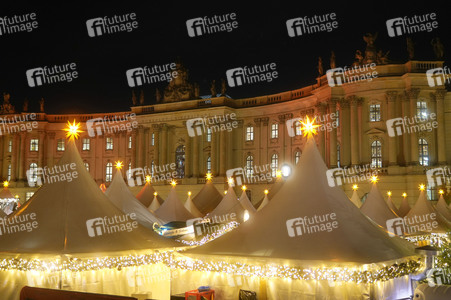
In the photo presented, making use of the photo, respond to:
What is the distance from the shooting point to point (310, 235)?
37.7 ft

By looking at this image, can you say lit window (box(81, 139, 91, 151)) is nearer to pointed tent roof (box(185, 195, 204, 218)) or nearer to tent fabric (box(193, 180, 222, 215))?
tent fabric (box(193, 180, 222, 215))

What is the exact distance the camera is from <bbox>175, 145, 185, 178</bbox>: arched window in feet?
188

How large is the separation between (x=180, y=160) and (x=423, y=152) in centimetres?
2604

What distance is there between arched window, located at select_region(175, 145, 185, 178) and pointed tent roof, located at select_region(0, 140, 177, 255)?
42087 millimetres

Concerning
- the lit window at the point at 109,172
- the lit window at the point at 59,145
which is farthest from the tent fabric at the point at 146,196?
the lit window at the point at 59,145

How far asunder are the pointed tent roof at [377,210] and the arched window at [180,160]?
1273 inches

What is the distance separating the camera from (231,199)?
3070 cm

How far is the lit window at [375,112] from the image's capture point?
42.2 m

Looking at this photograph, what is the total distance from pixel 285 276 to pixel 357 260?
158 centimetres

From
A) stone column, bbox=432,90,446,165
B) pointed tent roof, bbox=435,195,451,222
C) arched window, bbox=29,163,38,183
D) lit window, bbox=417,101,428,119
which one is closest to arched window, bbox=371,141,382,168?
lit window, bbox=417,101,428,119

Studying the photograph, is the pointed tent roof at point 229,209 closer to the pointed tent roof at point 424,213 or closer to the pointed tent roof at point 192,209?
the pointed tent roof at point 192,209

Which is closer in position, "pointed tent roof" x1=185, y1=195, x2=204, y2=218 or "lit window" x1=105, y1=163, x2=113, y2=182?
"pointed tent roof" x1=185, y1=195, x2=204, y2=218

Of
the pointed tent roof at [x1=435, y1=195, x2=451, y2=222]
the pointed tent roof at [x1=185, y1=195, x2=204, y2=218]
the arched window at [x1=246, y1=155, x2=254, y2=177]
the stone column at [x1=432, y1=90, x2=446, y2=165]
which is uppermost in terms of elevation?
the stone column at [x1=432, y1=90, x2=446, y2=165]

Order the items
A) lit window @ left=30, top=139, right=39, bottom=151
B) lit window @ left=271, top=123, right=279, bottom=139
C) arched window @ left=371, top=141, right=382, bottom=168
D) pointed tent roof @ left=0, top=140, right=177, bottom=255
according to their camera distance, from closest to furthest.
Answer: pointed tent roof @ left=0, top=140, right=177, bottom=255 → arched window @ left=371, top=141, right=382, bottom=168 → lit window @ left=271, top=123, right=279, bottom=139 → lit window @ left=30, top=139, right=39, bottom=151
